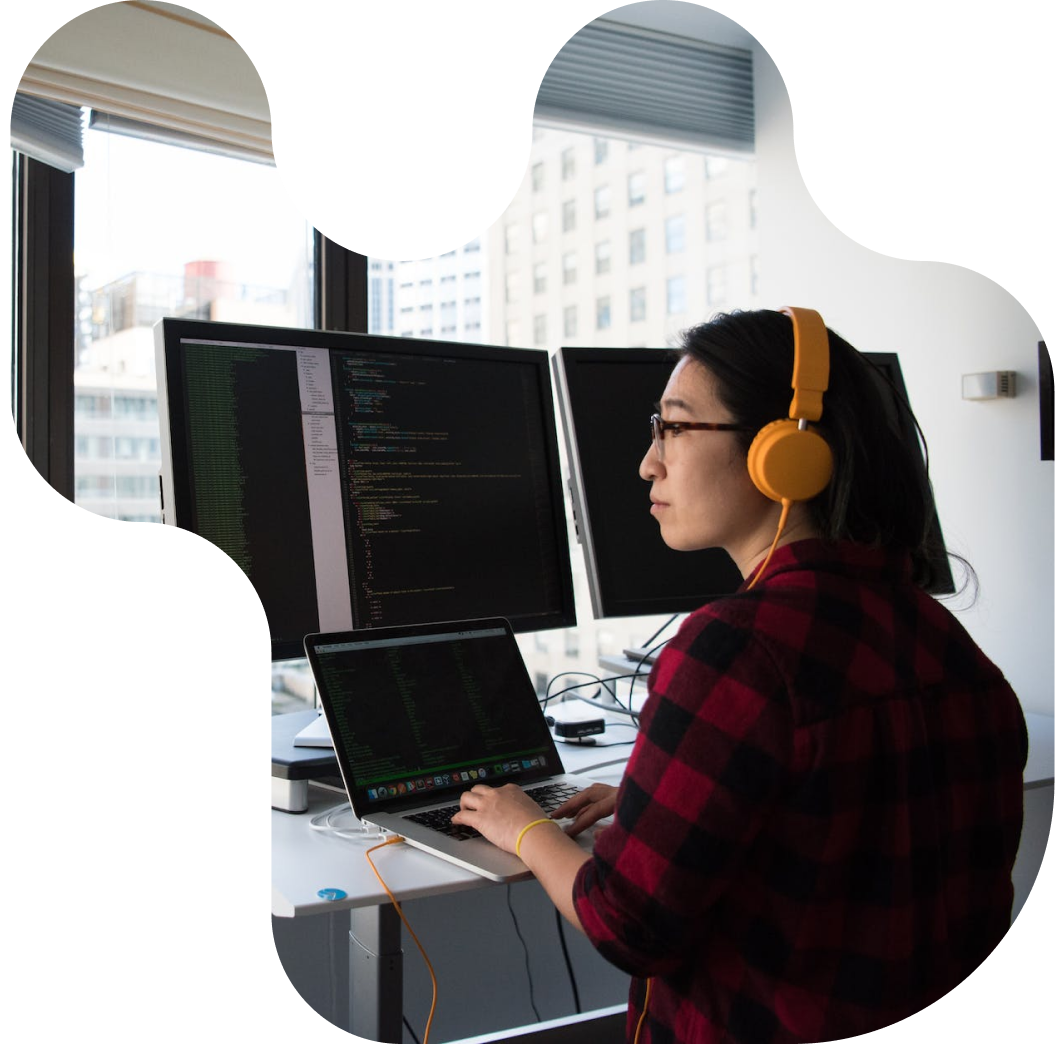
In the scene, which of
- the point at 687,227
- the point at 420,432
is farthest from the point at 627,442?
the point at 687,227

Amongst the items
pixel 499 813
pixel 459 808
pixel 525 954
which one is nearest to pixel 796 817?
pixel 499 813

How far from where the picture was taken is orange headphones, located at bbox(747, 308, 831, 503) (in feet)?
3.24

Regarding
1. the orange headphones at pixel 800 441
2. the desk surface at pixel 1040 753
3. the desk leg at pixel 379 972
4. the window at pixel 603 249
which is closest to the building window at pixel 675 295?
the window at pixel 603 249

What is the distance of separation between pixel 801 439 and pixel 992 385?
136cm

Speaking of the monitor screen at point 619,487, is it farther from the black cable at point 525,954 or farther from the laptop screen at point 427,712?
the black cable at point 525,954

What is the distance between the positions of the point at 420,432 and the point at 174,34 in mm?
981

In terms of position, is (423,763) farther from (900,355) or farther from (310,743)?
(900,355)

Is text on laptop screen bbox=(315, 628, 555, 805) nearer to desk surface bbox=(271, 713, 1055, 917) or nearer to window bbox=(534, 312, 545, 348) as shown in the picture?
desk surface bbox=(271, 713, 1055, 917)

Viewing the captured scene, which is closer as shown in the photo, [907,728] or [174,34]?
[907,728]

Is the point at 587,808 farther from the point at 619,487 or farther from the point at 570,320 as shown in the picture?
Answer: the point at 570,320

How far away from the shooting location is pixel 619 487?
5.66ft

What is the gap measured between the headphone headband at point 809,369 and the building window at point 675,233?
2.27m

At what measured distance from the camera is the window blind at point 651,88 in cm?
272

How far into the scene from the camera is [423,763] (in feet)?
4.18
